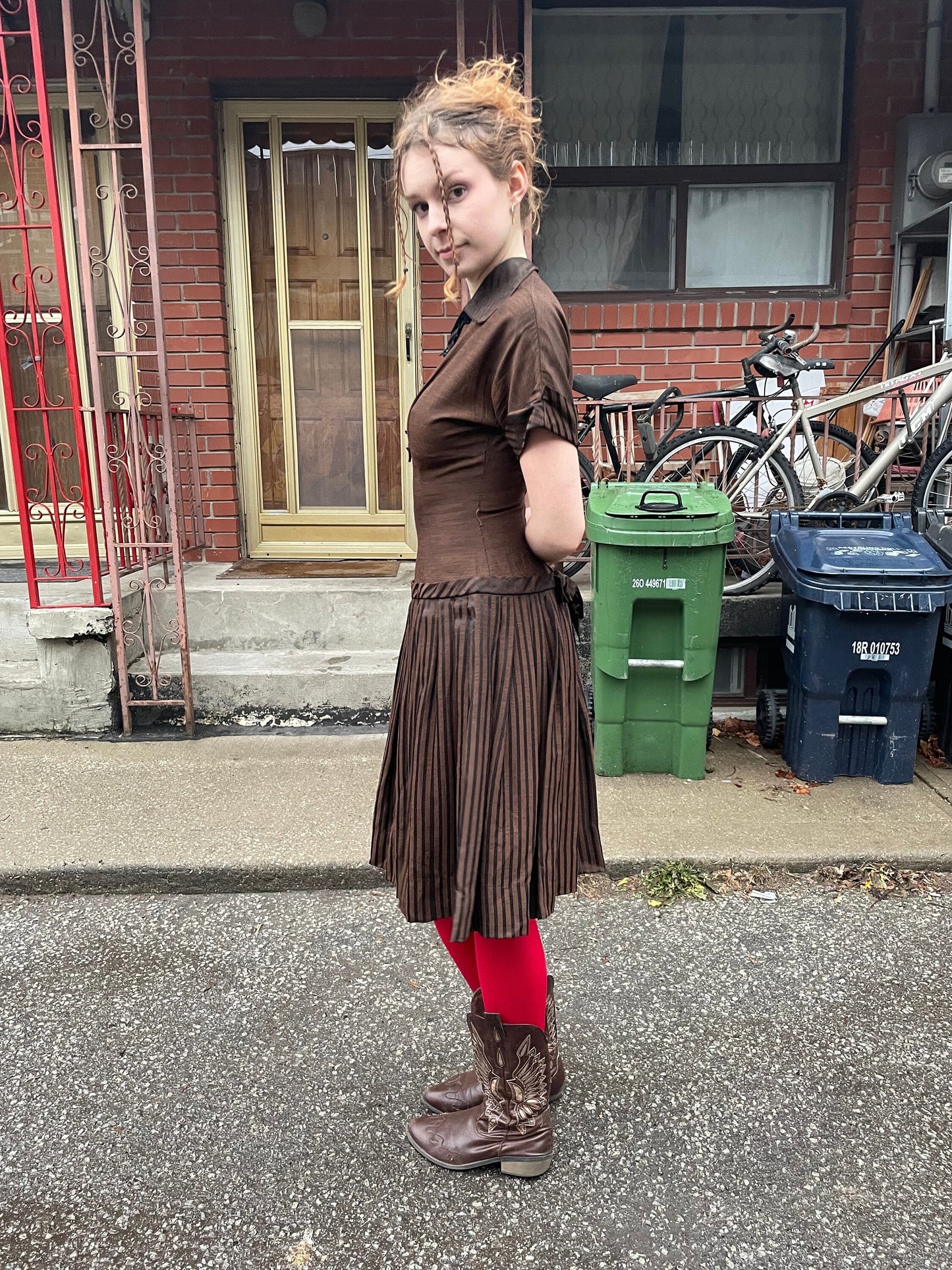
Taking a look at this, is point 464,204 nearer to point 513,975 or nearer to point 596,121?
point 513,975

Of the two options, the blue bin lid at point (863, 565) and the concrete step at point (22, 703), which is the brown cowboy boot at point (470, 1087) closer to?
the blue bin lid at point (863, 565)

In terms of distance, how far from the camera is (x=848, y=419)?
559 cm

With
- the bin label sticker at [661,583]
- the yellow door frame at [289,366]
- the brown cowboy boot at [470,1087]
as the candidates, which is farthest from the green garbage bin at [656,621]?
the brown cowboy boot at [470,1087]

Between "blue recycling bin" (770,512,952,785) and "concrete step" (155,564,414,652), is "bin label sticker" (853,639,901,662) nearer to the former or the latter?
"blue recycling bin" (770,512,952,785)

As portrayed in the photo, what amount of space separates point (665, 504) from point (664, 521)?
113 millimetres

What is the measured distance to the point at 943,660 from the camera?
4160mm

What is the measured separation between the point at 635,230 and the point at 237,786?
12.8 feet

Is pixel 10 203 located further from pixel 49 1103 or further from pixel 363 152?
pixel 49 1103

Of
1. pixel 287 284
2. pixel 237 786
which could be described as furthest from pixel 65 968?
pixel 287 284

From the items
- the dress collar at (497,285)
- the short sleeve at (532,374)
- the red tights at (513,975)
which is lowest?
the red tights at (513,975)

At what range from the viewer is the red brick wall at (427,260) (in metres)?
5.13

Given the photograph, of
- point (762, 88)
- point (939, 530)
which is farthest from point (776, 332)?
point (762, 88)

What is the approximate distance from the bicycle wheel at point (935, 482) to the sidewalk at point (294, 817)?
1310mm

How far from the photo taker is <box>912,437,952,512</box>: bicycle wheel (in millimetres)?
4488
